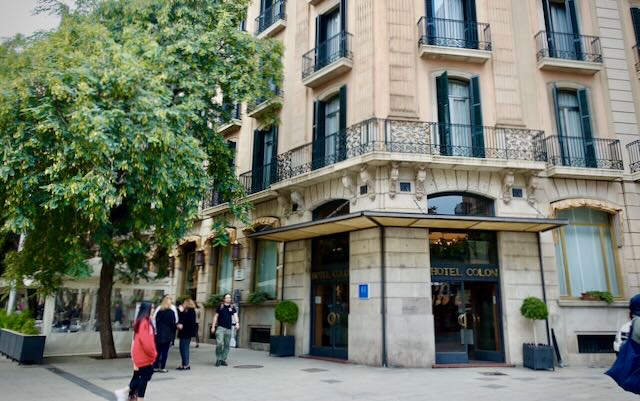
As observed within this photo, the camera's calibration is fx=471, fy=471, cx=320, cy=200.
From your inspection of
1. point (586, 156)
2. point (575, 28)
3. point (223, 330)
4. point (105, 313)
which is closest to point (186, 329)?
point (223, 330)

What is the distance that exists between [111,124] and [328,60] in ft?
28.5

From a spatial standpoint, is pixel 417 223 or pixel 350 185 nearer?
pixel 417 223

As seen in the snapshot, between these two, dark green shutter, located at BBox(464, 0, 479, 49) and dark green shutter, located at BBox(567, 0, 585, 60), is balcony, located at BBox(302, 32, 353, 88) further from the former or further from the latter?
dark green shutter, located at BBox(567, 0, 585, 60)

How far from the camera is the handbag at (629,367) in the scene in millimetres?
5180

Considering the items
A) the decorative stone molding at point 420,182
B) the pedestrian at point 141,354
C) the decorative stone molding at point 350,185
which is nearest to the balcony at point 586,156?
the decorative stone molding at point 420,182

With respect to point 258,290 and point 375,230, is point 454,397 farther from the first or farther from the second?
point 258,290

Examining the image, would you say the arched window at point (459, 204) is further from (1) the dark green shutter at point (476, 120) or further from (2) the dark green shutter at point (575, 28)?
(2) the dark green shutter at point (575, 28)

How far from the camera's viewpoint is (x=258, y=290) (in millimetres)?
18266

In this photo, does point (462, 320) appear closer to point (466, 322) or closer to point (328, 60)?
point (466, 322)

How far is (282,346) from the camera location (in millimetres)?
15086

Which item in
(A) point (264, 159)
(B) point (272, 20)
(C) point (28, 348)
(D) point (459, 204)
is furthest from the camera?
(B) point (272, 20)

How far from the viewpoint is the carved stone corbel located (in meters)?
14.4

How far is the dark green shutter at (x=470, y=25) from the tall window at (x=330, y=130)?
4.34 meters

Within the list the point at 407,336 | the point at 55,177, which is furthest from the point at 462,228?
the point at 55,177
